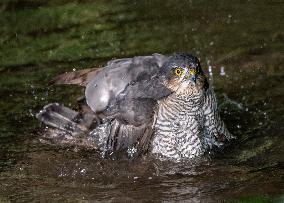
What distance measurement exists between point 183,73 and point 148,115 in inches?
25.1

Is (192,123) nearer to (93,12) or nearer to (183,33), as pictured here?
(183,33)

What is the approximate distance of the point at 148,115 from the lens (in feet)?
23.6

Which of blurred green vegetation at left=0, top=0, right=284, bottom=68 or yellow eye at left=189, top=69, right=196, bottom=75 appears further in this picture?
blurred green vegetation at left=0, top=0, right=284, bottom=68

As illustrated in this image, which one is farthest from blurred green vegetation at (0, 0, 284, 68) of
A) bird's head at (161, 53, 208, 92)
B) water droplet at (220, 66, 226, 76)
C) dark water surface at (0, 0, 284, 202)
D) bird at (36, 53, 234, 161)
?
bird's head at (161, 53, 208, 92)

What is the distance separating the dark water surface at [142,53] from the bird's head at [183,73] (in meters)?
0.77

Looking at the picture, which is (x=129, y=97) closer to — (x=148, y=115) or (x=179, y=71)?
(x=148, y=115)

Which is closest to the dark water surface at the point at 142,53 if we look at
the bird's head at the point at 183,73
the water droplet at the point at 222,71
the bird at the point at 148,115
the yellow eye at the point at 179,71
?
the water droplet at the point at 222,71

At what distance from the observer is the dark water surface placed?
22.1ft

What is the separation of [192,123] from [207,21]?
12.2 feet

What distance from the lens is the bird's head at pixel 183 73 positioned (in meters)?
6.70

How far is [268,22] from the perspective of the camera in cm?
1035

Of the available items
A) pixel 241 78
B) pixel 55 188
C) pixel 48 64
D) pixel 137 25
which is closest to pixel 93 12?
pixel 137 25

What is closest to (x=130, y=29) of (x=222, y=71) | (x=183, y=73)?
(x=222, y=71)

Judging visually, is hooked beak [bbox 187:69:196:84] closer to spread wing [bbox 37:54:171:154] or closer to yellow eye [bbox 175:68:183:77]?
yellow eye [bbox 175:68:183:77]
